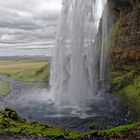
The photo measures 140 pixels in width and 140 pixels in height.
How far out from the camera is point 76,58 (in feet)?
298

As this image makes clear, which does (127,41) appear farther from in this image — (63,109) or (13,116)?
(13,116)

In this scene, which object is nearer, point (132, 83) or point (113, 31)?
point (132, 83)

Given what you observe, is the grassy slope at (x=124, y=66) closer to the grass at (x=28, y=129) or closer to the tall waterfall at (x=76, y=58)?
the tall waterfall at (x=76, y=58)

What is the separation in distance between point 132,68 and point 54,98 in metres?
19.2

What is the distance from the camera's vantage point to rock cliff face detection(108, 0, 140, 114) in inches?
3246

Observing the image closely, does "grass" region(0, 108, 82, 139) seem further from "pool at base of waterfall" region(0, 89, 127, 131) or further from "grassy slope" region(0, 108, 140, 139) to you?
"pool at base of waterfall" region(0, 89, 127, 131)

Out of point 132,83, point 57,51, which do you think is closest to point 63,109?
point 132,83

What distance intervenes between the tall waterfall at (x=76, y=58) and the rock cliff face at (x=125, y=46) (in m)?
5.02

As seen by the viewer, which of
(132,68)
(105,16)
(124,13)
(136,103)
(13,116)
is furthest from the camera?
(105,16)

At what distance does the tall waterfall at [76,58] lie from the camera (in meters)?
87.8

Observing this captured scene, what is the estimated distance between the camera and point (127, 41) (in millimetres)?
90125

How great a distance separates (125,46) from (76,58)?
40.0 ft

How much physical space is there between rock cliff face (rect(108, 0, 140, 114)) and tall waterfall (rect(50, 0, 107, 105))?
5015mm

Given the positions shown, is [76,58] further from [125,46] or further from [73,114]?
[73,114]
